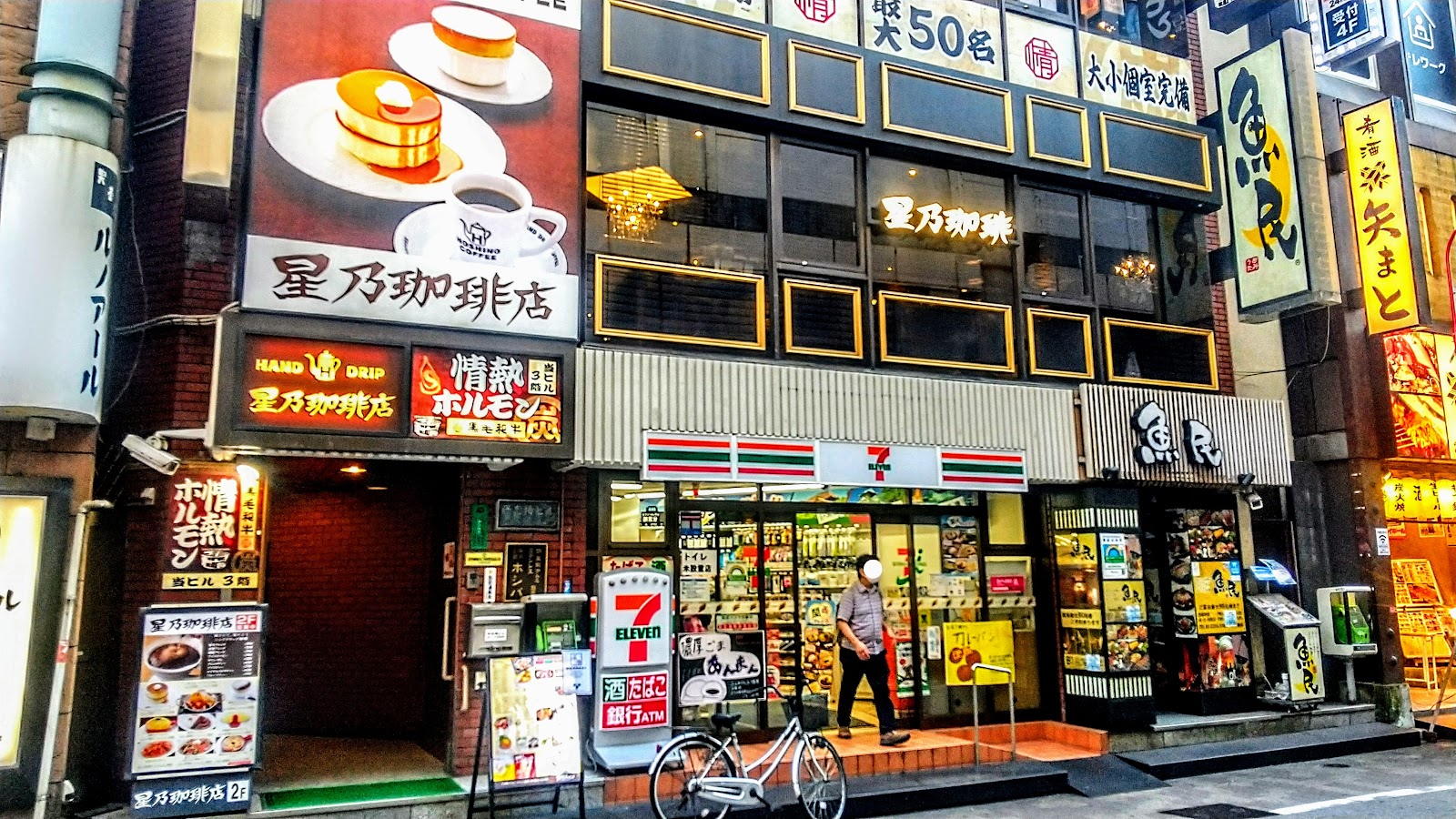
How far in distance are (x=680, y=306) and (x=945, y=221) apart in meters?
3.65

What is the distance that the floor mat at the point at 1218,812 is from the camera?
9.09 metres

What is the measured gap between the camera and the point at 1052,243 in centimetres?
1270

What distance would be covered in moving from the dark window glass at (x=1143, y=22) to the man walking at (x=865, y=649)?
8096 mm

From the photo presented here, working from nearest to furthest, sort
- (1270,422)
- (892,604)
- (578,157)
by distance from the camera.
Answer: (578,157) < (892,604) < (1270,422)

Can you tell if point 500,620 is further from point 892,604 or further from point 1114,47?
point 1114,47

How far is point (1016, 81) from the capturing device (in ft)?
41.2

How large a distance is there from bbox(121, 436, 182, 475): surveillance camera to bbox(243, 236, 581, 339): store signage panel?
1.45m

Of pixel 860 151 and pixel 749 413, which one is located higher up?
pixel 860 151

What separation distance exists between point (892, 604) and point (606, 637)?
395cm

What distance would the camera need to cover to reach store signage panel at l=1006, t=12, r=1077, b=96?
12.6 metres

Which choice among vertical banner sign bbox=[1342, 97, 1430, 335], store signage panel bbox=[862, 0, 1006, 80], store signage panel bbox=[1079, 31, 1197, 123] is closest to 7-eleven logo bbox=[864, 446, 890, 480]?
store signage panel bbox=[862, 0, 1006, 80]

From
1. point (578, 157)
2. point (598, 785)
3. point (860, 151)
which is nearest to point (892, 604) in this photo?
point (598, 785)

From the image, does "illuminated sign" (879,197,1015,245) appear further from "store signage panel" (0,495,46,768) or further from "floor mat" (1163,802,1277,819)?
"store signage panel" (0,495,46,768)

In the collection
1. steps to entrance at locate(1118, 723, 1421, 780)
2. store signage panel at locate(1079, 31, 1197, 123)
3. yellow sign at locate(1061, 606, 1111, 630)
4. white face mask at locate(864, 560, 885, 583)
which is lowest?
steps to entrance at locate(1118, 723, 1421, 780)
